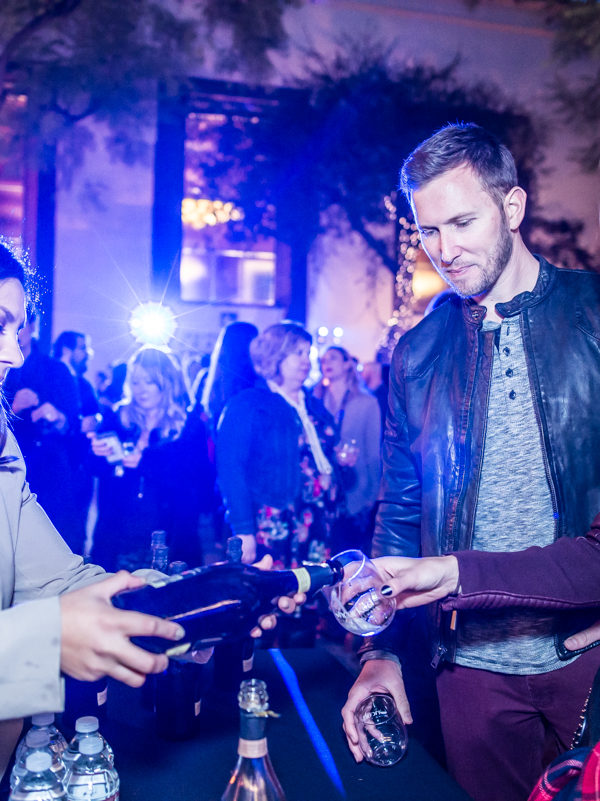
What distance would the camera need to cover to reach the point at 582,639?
154cm

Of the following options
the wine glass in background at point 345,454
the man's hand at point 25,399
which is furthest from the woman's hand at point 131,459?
the wine glass in background at point 345,454

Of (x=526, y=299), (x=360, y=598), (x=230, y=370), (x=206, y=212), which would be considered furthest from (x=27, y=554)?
(x=206, y=212)

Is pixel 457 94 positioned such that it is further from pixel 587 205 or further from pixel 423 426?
pixel 423 426

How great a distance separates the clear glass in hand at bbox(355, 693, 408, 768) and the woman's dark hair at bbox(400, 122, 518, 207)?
1159mm

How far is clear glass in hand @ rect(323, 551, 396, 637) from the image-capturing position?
1304mm

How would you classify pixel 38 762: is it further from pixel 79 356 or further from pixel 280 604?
pixel 79 356

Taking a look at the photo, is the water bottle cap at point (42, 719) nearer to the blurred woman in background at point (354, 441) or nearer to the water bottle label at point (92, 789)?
the water bottle label at point (92, 789)

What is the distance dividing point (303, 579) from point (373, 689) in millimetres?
321

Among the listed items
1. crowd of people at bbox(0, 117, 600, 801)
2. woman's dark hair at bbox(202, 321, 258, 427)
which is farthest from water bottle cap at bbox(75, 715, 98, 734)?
woman's dark hair at bbox(202, 321, 258, 427)

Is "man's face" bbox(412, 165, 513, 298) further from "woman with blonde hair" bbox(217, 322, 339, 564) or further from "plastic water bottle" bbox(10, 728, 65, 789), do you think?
"woman with blonde hair" bbox(217, 322, 339, 564)

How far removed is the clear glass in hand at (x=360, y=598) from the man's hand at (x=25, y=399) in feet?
10.3

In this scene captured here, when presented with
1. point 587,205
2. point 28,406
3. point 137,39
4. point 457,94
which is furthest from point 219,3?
point 28,406

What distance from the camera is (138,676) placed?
95 cm

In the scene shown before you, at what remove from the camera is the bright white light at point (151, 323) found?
8.95m
